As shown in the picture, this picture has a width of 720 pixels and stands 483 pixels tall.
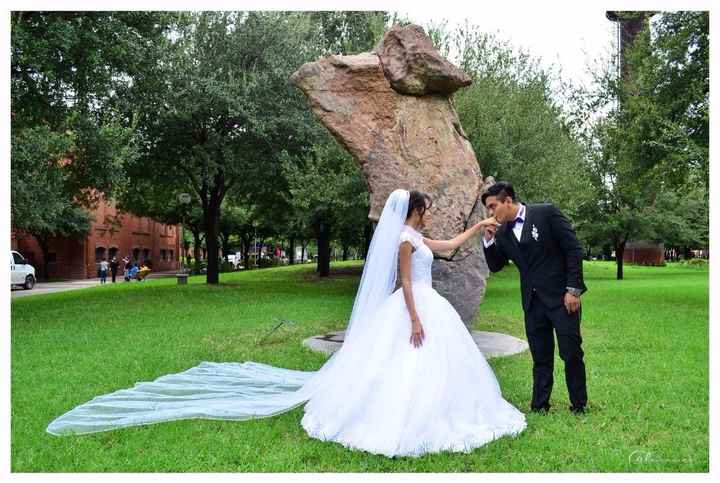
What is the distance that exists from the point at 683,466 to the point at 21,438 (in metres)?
5.86

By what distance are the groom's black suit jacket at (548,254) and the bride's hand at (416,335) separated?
1323 mm

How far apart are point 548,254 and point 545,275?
21cm

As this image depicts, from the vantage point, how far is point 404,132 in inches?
355

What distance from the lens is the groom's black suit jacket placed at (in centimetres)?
550

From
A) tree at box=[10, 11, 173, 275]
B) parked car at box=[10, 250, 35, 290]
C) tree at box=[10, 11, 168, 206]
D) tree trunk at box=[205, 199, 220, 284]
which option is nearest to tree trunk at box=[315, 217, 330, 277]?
tree trunk at box=[205, 199, 220, 284]

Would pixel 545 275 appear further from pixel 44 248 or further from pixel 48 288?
pixel 44 248

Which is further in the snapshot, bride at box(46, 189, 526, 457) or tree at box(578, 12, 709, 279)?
tree at box(578, 12, 709, 279)

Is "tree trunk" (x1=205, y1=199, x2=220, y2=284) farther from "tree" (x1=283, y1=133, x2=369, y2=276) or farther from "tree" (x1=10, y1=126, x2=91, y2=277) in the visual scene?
"tree" (x1=10, y1=126, x2=91, y2=277)

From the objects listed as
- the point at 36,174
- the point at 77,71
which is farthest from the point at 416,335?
the point at 77,71

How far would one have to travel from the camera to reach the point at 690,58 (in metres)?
14.8

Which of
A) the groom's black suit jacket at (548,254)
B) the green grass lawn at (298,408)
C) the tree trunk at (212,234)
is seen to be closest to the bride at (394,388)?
the green grass lawn at (298,408)

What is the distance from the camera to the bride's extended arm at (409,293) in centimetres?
522

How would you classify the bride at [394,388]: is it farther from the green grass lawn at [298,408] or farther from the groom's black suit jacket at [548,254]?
the groom's black suit jacket at [548,254]

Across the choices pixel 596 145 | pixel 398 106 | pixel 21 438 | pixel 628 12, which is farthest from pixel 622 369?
pixel 596 145
